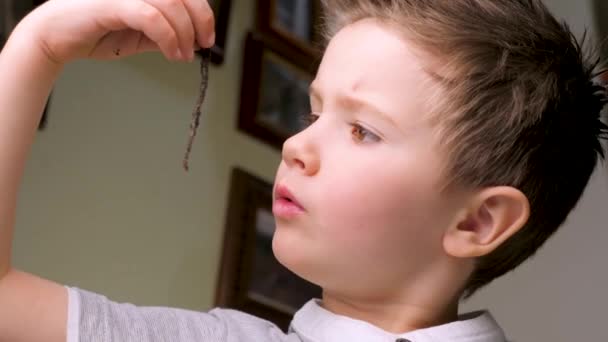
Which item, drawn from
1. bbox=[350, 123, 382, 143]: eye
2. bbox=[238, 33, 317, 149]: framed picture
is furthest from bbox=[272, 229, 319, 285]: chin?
bbox=[238, 33, 317, 149]: framed picture

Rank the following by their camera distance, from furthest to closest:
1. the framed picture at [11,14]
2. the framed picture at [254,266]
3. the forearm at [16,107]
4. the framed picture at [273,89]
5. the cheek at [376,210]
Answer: the framed picture at [273,89]
the framed picture at [254,266]
the framed picture at [11,14]
the cheek at [376,210]
the forearm at [16,107]

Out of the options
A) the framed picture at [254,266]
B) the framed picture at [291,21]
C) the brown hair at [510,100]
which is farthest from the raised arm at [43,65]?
the framed picture at [291,21]

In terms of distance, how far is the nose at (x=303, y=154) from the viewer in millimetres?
759

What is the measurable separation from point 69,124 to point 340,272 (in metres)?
0.71

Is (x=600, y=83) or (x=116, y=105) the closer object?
(x=600, y=83)

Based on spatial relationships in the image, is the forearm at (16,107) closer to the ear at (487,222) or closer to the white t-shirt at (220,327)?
the white t-shirt at (220,327)

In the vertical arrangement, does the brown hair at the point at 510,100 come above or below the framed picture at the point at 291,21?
above

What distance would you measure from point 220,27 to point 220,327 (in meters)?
0.91

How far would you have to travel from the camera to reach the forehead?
776 mm

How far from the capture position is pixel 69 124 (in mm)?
1330

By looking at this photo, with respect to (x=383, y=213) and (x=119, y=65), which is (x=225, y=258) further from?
(x=383, y=213)

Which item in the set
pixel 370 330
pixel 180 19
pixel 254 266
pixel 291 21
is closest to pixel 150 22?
pixel 180 19

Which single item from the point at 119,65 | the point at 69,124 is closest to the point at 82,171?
the point at 69,124

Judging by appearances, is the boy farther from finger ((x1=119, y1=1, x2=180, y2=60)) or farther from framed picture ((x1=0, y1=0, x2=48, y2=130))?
framed picture ((x1=0, y1=0, x2=48, y2=130))
